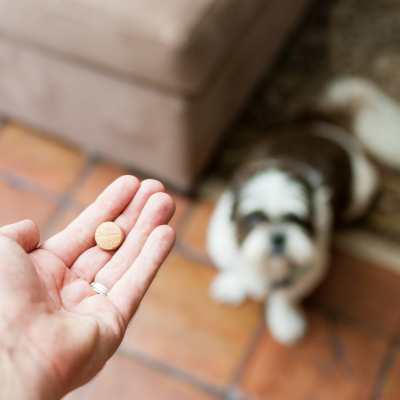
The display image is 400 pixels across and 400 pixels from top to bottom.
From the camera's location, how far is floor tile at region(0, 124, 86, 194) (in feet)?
5.61

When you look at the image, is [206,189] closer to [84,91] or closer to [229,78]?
[229,78]

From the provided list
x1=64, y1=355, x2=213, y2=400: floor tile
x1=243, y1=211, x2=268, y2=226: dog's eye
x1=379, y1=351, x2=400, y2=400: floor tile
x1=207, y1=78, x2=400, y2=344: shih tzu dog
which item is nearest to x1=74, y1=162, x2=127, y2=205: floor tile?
x1=207, y1=78, x2=400, y2=344: shih tzu dog

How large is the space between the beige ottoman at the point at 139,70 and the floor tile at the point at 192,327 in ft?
0.98

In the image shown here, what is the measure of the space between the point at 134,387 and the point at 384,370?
61 centimetres

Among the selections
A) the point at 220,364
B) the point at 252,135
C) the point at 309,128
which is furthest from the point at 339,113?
the point at 220,364

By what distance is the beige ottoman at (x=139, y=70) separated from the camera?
3.92ft

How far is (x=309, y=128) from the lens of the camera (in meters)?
1.64

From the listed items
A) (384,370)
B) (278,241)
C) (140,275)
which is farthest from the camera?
(384,370)

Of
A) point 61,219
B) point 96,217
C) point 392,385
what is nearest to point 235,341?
point 392,385

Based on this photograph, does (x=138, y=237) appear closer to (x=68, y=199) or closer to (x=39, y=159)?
(x=68, y=199)

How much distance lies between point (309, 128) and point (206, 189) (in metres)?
0.35

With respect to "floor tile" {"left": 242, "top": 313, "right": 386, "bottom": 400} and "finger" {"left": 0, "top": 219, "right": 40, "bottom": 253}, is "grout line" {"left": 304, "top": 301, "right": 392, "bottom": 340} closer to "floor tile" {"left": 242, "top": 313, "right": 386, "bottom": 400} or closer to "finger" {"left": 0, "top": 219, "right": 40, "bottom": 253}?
"floor tile" {"left": 242, "top": 313, "right": 386, "bottom": 400}

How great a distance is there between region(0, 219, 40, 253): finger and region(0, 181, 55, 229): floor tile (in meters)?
0.78

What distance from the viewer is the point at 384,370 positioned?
138 centimetres
